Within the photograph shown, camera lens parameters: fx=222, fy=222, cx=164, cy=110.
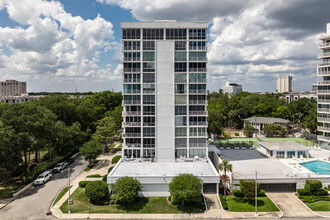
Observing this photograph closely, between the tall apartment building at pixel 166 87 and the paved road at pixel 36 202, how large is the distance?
544 inches

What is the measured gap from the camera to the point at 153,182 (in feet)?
118

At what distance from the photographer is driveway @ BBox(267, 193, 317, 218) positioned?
30.8m

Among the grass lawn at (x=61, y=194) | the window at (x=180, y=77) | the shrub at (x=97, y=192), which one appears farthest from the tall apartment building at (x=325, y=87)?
the grass lawn at (x=61, y=194)

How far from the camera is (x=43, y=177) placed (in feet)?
138

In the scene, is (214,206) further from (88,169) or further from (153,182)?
(88,169)

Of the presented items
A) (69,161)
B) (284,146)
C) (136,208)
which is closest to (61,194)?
(136,208)

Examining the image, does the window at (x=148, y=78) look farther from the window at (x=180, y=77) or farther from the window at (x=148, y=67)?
the window at (x=180, y=77)

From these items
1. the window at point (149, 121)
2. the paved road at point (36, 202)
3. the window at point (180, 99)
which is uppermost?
the window at point (180, 99)

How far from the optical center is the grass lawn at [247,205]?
105 feet

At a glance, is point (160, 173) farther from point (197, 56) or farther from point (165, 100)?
point (197, 56)

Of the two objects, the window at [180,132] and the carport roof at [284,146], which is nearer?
the window at [180,132]

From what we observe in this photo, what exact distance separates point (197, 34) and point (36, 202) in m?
41.2

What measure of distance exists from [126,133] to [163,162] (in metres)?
9.50

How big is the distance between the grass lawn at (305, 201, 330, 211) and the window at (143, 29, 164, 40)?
38317mm
